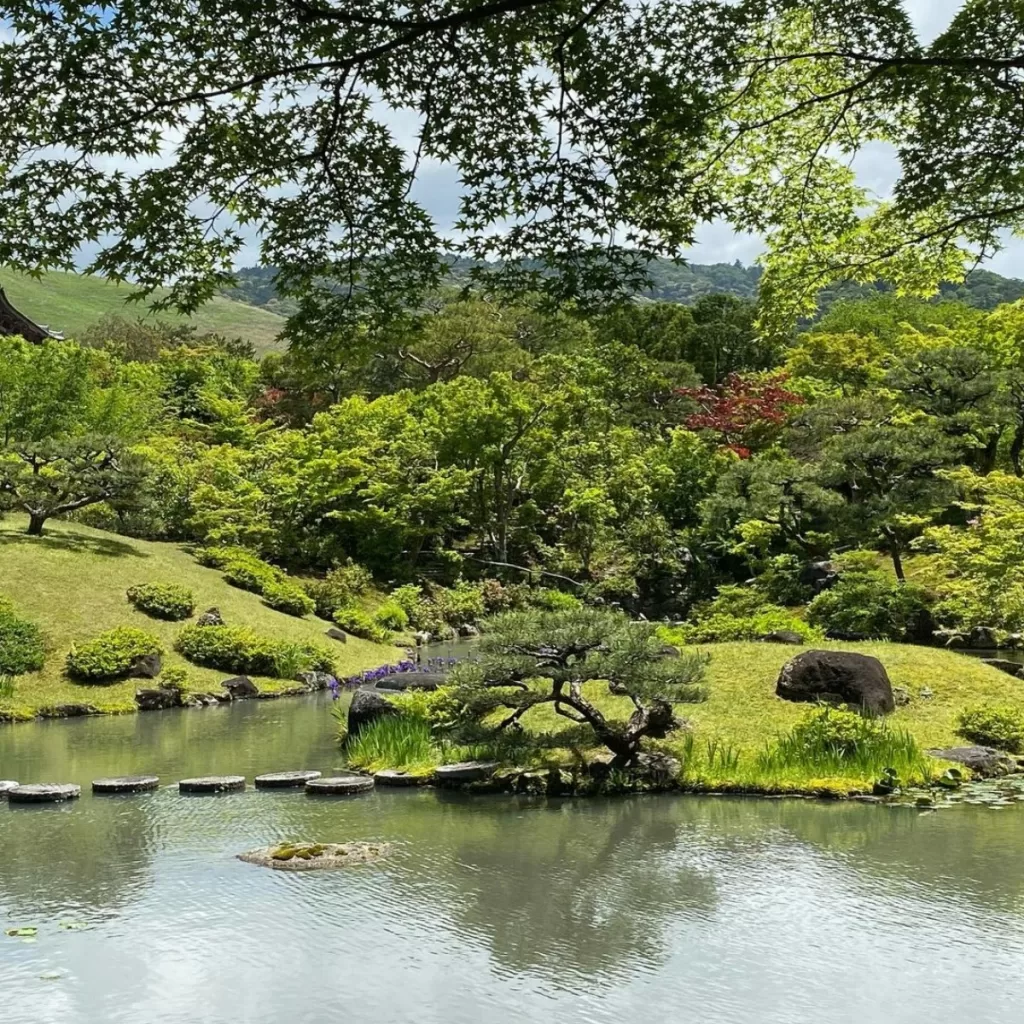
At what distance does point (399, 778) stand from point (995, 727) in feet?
19.8

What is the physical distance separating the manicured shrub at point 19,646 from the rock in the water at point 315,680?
4.35m

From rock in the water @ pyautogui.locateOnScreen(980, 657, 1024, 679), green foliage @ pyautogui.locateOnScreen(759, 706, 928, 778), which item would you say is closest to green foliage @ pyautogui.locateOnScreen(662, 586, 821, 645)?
rock in the water @ pyautogui.locateOnScreen(980, 657, 1024, 679)

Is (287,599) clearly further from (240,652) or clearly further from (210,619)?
(240,652)

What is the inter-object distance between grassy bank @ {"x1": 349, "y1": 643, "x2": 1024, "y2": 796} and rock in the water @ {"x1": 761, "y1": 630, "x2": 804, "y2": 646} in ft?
3.23

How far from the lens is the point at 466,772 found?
28.5ft

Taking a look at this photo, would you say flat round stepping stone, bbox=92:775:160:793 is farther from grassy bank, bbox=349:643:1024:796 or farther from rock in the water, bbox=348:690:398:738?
rock in the water, bbox=348:690:398:738

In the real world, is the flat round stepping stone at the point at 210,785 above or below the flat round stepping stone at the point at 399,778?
below

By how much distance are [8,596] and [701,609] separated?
13.5m

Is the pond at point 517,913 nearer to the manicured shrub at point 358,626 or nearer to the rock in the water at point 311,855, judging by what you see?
the rock in the water at point 311,855

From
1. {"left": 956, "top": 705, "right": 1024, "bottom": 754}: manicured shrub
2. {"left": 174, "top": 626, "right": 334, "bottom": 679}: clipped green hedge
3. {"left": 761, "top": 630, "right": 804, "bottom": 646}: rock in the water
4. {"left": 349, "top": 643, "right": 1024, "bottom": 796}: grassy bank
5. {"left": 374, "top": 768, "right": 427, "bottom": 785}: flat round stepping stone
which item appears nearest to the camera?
{"left": 349, "top": 643, "right": 1024, "bottom": 796}: grassy bank

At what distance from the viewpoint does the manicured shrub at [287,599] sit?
20.1 meters

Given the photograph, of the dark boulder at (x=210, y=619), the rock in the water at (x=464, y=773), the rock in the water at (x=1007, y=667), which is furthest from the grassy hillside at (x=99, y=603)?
the rock in the water at (x=1007, y=667)

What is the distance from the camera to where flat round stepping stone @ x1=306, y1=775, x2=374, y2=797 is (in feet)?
28.5

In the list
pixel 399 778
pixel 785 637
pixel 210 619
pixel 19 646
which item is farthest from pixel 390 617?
pixel 399 778
